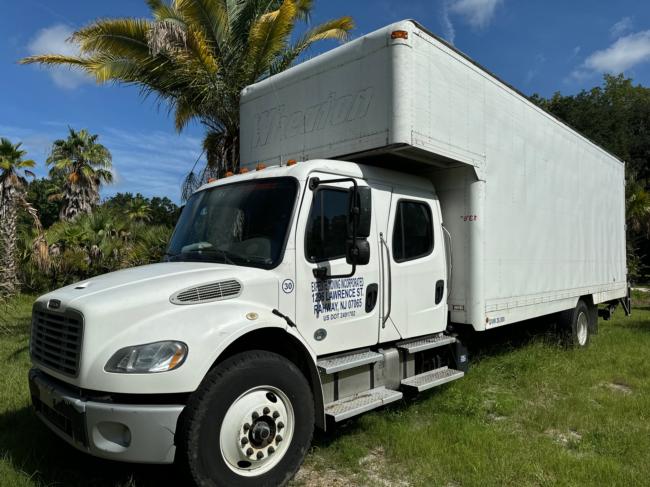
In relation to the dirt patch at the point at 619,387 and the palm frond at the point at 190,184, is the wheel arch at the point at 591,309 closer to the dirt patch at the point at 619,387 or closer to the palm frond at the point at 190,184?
the dirt patch at the point at 619,387

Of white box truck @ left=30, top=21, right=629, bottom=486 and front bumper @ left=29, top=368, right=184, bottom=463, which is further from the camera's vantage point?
white box truck @ left=30, top=21, right=629, bottom=486

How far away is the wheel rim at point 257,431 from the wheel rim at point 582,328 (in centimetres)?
680

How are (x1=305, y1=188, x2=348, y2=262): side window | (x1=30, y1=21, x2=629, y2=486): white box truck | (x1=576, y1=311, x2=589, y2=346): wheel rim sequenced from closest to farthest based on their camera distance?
(x1=30, y1=21, x2=629, y2=486): white box truck → (x1=305, y1=188, x2=348, y2=262): side window → (x1=576, y1=311, x2=589, y2=346): wheel rim

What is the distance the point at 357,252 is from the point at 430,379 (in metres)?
1.95

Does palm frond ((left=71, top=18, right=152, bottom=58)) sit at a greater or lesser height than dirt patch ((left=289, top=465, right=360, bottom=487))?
greater

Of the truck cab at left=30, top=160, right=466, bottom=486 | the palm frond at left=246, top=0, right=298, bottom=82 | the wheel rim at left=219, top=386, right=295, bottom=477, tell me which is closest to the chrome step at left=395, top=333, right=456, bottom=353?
the truck cab at left=30, top=160, right=466, bottom=486

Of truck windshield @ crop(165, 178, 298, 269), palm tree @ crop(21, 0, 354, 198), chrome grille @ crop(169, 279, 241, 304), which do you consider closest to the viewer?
chrome grille @ crop(169, 279, 241, 304)

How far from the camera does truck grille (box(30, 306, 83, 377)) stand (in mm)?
3500

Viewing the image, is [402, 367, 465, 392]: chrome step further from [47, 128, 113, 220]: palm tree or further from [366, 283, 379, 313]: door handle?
[47, 128, 113, 220]: palm tree

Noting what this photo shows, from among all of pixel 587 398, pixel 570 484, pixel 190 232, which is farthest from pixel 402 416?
pixel 190 232

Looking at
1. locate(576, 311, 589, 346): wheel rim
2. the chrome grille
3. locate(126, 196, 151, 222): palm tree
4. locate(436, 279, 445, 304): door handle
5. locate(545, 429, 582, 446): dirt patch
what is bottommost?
locate(545, 429, 582, 446): dirt patch

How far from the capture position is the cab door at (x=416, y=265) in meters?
5.28

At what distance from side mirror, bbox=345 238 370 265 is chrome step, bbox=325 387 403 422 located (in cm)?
125

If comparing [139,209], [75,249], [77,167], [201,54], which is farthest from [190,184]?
[139,209]
